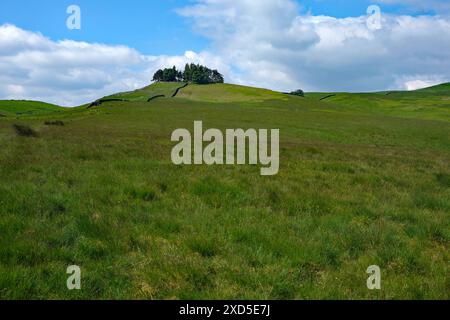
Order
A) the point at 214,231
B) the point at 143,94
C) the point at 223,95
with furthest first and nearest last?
the point at 143,94 → the point at 223,95 → the point at 214,231

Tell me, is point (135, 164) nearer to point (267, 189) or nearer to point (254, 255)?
point (267, 189)

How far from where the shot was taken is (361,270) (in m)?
7.51

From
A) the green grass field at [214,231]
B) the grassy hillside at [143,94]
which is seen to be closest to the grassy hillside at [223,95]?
the grassy hillside at [143,94]

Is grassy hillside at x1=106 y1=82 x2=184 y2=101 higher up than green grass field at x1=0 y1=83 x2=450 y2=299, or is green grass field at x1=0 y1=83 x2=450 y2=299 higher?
grassy hillside at x1=106 y1=82 x2=184 y2=101

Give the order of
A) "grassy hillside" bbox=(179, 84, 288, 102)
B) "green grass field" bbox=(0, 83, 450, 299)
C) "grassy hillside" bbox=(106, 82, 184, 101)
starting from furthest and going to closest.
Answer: "grassy hillside" bbox=(106, 82, 184, 101), "grassy hillside" bbox=(179, 84, 288, 102), "green grass field" bbox=(0, 83, 450, 299)

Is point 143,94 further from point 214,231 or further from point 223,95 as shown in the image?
point 214,231

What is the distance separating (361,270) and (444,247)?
99.9 inches

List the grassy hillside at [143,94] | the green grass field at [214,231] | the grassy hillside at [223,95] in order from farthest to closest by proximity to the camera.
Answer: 1. the grassy hillside at [143,94]
2. the grassy hillside at [223,95]
3. the green grass field at [214,231]

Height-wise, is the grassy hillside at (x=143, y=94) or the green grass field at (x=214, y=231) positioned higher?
the grassy hillside at (x=143, y=94)

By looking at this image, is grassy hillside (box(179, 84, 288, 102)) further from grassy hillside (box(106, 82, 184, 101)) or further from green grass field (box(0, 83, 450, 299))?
green grass field (box(0, 83, 450, 299))

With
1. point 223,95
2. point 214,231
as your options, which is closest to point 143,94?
point 223,95

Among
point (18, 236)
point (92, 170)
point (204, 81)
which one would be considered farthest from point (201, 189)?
point (204, 81)

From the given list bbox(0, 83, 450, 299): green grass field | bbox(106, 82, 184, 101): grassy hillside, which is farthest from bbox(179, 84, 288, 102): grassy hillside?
bbox(0, 83, 450, 299): green grass field

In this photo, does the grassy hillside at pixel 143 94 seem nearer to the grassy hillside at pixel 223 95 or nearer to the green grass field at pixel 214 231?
the grassy hillside at pixel 223 95
